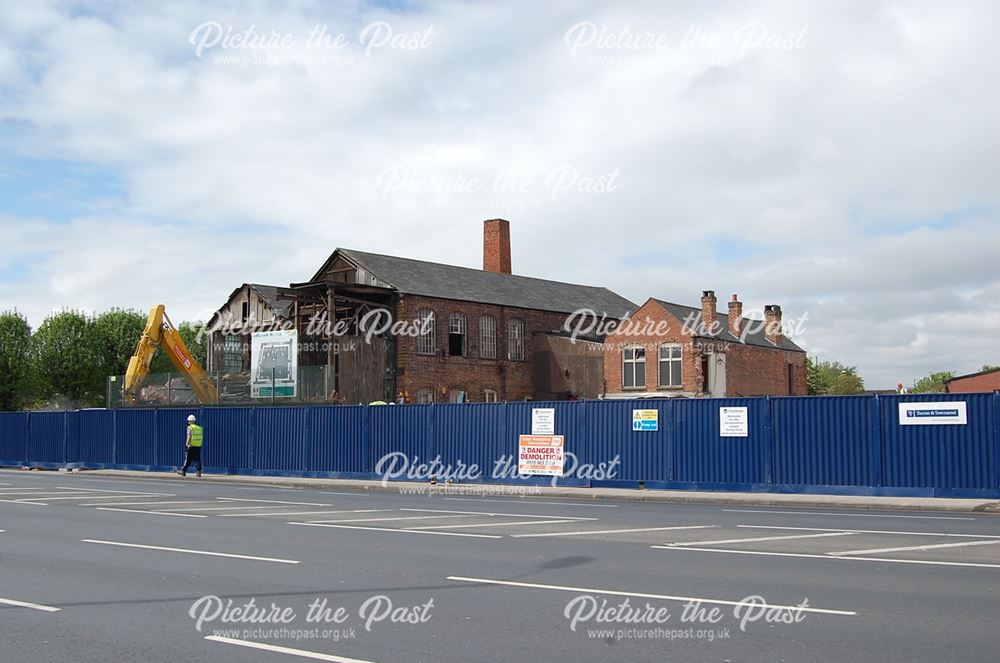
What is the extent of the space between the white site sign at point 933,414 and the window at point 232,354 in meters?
42.3

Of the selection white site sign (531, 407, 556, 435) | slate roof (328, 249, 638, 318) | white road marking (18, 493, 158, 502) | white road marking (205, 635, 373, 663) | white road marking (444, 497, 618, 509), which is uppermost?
slate roof (328, 249, 638, 318)

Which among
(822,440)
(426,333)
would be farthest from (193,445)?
(822,440)

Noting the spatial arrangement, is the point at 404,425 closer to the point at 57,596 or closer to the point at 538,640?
the point at 57,596

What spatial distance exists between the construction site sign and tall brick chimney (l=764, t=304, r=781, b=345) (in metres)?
25.4

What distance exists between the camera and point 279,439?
32250 mm

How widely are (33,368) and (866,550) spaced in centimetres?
7974

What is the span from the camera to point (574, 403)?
26438mm

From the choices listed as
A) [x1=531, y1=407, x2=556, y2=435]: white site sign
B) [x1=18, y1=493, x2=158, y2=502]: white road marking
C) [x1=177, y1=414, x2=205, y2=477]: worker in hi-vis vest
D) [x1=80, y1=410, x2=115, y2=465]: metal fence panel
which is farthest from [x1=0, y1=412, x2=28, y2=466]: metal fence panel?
[x1=531, y1=407, x2=556, y2=435]: white site sign

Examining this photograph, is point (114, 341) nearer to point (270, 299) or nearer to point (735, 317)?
point (270, 299)

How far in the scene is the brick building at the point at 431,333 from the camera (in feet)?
150

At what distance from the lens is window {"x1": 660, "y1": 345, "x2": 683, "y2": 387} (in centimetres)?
4719

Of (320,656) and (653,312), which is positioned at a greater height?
(653,312)

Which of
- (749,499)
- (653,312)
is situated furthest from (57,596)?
(653,312)

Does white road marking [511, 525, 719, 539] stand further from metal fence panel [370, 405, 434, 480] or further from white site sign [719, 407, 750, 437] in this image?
metal fence panel [370, 405, 434, 480]
